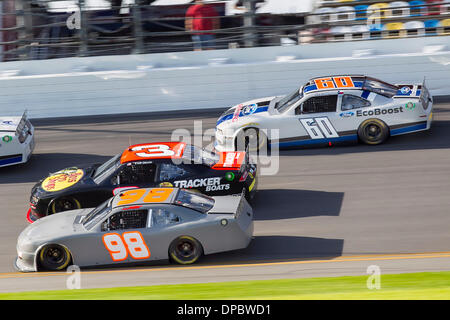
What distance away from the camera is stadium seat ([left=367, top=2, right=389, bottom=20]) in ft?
62.8

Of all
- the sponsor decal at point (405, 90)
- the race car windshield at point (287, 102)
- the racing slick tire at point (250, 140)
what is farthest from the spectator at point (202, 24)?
the sponsor decal at point (405, 90)

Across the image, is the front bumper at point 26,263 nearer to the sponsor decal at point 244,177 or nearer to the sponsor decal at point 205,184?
the sponsor decal at point 205,184

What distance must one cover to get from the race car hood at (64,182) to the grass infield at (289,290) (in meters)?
3.41

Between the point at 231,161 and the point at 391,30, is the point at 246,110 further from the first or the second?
the point at 391,30

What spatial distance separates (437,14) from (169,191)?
453 inches

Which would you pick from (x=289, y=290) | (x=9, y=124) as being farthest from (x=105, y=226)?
(x=9, y=124)

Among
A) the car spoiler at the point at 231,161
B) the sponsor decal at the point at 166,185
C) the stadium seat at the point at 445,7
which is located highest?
the stadium seat at the point at 445,7

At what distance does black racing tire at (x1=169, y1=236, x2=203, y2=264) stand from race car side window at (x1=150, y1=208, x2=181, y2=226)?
262mm

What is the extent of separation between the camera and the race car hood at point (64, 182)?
11.5 metres

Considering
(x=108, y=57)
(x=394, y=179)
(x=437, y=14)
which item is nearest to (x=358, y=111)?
(x=394, y=179)

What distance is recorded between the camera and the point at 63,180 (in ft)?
38.5

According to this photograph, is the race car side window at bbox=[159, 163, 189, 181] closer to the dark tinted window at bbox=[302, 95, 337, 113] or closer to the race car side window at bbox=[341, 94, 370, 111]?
the dark tinted window at bbox=[302, 95, 337, 113]

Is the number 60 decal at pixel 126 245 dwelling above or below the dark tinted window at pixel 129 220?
below

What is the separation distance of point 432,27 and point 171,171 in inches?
397
